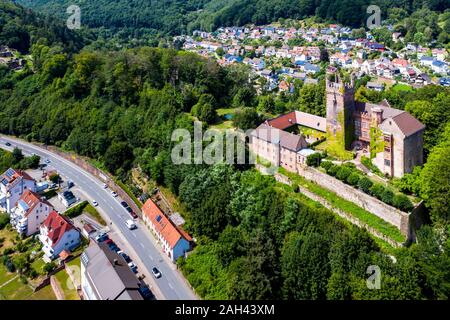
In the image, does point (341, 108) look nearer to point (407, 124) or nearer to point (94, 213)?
point (407, 124)

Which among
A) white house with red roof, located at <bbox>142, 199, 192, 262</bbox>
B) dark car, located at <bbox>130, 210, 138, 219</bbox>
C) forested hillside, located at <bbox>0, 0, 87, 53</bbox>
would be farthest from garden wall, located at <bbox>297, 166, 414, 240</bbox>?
forested hillside, located at <bbox>0, 0, 87, 53</bbox>

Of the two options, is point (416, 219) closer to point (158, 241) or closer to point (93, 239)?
point (158, 241)

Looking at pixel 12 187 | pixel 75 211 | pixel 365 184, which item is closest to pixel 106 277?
pixel 75 211

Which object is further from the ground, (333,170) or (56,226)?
(333,170)

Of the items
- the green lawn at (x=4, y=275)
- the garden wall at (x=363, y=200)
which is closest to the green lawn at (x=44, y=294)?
the green lawn at (x=4, y=275)

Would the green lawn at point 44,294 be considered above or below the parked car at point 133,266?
below

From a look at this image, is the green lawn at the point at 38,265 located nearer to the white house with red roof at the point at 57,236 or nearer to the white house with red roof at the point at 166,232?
the white house with red roof at the point at 57,236
